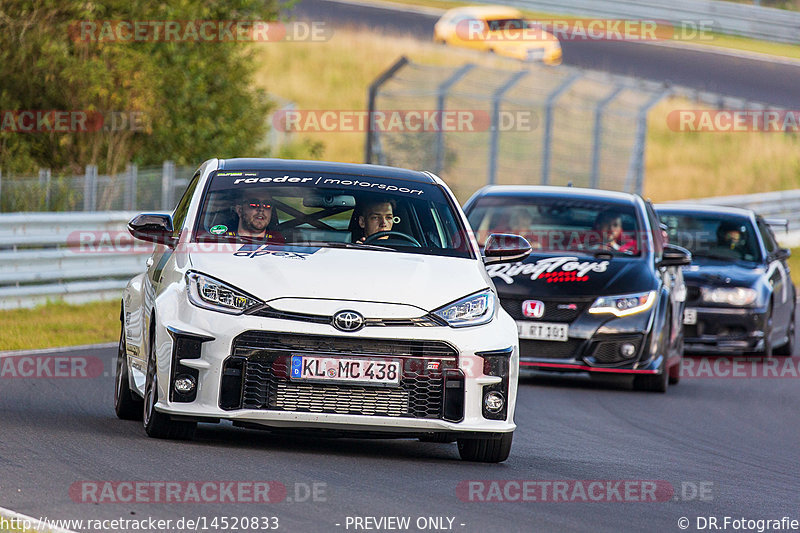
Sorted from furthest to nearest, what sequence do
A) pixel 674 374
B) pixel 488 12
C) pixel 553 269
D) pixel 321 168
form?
pixel 488 12
pixel 674 374
pixel 553 269
pixel 321 168

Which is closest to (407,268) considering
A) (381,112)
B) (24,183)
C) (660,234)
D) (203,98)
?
(660,234)

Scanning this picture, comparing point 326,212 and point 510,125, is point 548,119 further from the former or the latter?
point 326,212

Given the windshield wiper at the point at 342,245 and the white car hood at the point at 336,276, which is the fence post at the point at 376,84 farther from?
the white car hood at the point at 336,276

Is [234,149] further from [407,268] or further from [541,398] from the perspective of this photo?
[407,268]

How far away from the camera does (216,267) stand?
7.88m

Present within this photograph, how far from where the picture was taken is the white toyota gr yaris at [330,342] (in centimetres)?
757

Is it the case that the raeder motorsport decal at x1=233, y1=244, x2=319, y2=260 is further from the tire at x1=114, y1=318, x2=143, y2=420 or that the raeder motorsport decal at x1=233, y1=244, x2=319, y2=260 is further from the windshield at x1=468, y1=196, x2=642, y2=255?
the windshield at x1=468, y1=196, x2=642, y2=255

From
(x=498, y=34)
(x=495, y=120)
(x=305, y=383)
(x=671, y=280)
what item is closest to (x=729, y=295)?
(x=671, y=280)

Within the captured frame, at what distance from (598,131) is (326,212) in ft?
54.2

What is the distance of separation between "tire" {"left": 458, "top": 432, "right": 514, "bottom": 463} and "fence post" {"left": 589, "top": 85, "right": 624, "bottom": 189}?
1613 centimetres

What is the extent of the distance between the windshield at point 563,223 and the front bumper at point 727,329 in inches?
117

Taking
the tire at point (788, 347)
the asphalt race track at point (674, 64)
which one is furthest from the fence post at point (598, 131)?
the asphalt race track at point (674, 64)

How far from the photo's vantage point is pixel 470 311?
7.86m

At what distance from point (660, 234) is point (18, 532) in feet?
29.6
